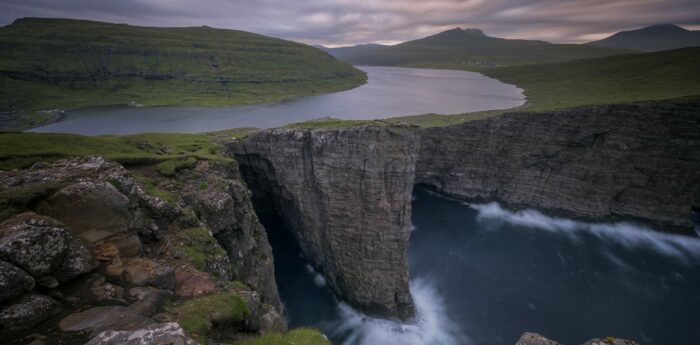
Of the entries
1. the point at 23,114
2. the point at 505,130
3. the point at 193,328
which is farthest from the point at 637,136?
the point at 23,114

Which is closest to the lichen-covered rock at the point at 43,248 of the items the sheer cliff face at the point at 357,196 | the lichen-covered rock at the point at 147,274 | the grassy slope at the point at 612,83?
the lichen-covered rock at the point at 147,274

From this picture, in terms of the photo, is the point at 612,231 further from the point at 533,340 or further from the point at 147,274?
the point at 147,274

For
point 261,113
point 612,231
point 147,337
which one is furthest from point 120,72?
point 612,231

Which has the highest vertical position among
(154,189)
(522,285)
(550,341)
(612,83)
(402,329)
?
(612,83)

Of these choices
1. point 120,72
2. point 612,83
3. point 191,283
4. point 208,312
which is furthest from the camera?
point 120,72

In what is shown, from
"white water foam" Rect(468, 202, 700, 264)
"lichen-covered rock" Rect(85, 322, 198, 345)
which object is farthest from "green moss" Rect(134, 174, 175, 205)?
"white water foam" Rect(468, 202, 700, 264)

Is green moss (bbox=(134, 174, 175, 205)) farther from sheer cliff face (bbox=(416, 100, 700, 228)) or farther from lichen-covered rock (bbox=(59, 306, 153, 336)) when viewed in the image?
sheer cliff face (bbox=(416, 100, 700, 228))

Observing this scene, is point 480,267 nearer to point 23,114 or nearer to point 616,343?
point 616,343
